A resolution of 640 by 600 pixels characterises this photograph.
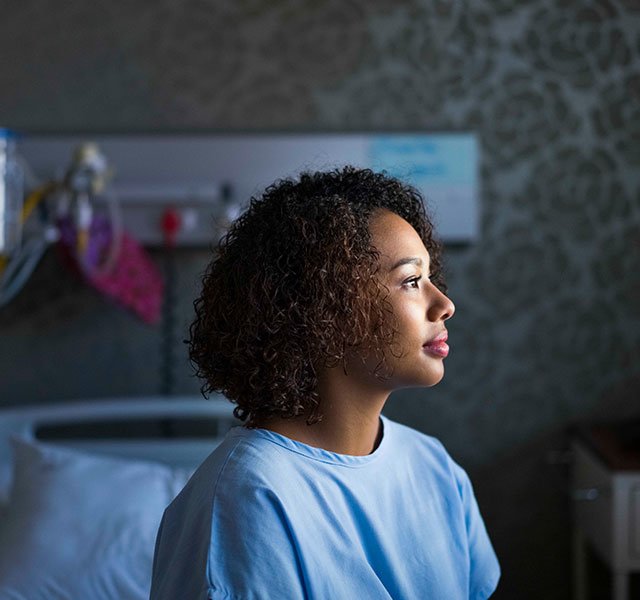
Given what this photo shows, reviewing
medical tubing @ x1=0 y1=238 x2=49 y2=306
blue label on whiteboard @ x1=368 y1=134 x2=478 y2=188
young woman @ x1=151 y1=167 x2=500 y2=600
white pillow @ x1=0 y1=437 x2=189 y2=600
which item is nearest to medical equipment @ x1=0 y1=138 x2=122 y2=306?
medical tubing @ x1=0 y1=238 x2=49 y2=306

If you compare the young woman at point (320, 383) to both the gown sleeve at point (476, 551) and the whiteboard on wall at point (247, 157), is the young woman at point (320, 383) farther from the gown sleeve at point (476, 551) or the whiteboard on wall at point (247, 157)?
the whiteboard on wall at point (247, 157)

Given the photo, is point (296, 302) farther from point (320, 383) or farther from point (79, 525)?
point (79, 525)

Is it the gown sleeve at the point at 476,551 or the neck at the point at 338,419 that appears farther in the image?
the gown sleeve at the point at 476,551

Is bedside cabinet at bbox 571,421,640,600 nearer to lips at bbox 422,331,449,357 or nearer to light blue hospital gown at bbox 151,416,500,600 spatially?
light blue hospital gown at bbox 151,416,500,600

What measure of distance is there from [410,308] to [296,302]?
0.41 feet

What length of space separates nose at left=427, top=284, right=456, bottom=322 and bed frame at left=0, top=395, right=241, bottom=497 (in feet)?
4.14

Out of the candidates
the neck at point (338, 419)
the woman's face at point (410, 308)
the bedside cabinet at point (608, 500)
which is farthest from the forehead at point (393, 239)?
the bedside cabinet at point (608, 500)

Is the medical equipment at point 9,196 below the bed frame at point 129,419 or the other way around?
the other way around

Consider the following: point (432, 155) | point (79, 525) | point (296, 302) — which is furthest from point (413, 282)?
point (432, 155)

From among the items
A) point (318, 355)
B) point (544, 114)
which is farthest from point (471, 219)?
point (318, 355)

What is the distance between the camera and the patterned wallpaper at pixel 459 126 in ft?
7.61

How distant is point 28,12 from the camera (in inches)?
91.5

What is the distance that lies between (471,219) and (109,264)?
92 cm

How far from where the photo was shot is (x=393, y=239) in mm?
997
